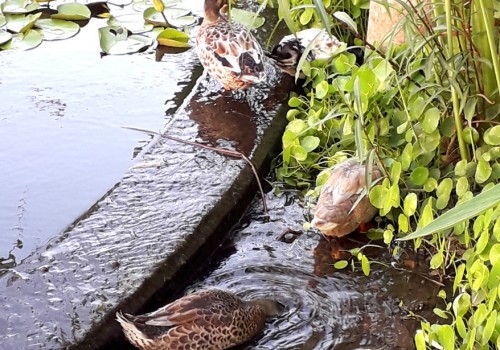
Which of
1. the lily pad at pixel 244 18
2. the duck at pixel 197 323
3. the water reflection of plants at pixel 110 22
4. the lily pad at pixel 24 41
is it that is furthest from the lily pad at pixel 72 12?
the duck at pixel 197 323

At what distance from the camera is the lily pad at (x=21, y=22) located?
463cm

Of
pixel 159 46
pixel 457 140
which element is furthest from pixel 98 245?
pixel 159 46

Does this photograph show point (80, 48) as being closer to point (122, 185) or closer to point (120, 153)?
point (120, 153)

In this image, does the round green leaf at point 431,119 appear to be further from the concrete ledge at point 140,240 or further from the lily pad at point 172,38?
the lily pad at point 172,38

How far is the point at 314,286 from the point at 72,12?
2661 mm

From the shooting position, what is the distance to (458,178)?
9.41 ft

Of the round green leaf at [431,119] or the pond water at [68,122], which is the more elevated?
the round green leaf at [431,119]

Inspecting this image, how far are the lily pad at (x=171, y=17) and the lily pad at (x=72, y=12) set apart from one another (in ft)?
1.15

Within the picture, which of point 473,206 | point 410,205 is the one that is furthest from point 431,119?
point 473,206

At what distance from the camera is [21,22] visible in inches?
184

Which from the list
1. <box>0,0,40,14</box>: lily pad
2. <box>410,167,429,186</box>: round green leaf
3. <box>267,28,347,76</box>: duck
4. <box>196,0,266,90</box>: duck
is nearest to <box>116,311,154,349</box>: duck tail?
<box>410,167,429,186</box>: round green leaf

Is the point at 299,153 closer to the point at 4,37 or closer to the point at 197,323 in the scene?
the point at 197,323

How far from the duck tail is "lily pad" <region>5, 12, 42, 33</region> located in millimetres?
2605

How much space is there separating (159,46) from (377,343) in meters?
2.47
